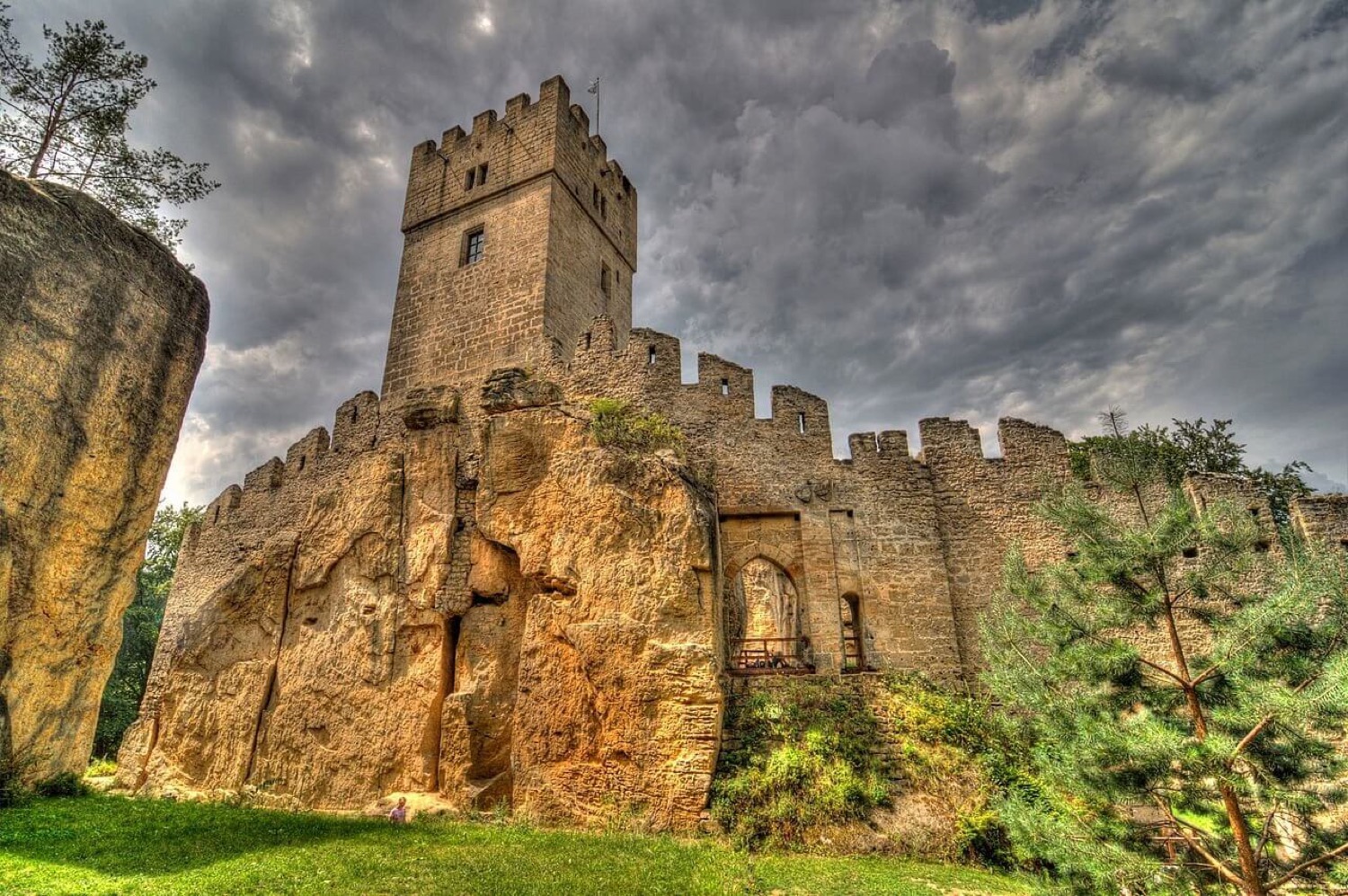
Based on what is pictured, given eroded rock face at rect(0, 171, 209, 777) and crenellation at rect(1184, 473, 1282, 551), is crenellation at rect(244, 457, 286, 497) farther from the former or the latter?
crenellation at rect(1184, 473, 1282, 551)

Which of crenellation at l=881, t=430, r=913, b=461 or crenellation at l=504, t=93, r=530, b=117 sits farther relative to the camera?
crenellation at l=504, t=93, r=530, b=117

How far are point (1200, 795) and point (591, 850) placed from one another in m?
6.28

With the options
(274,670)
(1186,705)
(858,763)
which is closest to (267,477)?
(274,670)

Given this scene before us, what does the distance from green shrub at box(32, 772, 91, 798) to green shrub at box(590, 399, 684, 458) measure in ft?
27.0

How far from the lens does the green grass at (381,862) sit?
6.37m

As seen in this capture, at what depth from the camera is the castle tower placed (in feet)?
59.8

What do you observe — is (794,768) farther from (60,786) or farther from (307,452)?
(307,452)

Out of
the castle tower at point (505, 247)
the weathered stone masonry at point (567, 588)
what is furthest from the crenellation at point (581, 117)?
the weathered stone masonry at point (567, 588)

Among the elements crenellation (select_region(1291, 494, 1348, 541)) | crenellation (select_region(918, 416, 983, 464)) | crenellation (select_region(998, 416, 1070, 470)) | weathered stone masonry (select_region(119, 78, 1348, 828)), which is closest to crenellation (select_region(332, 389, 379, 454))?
weathered stone masonry (select_region(119, 78, 1348, 828))

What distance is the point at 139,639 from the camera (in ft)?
81.7

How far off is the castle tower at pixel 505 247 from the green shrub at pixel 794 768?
10492mm

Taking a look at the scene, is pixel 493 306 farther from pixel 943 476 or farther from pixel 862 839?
pixel 862 839

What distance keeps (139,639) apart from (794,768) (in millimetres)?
27030

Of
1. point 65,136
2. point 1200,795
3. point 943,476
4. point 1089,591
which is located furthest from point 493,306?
point 1200,795
